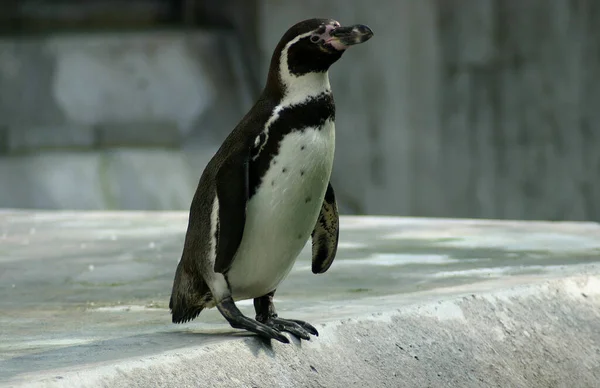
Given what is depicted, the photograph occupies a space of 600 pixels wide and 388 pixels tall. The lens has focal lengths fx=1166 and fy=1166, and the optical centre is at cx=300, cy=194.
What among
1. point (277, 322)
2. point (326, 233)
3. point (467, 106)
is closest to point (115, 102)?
point (467, 106)

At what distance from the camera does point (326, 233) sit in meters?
2.15

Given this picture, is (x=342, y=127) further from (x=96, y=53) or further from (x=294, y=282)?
(x=294, y=282)

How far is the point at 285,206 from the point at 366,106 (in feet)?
18.6

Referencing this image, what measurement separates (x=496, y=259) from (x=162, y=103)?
466cm

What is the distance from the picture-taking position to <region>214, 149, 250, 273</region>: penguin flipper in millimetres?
1878

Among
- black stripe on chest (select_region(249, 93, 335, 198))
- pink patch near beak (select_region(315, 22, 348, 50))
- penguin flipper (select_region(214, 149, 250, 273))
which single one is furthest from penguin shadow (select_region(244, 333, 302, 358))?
pink patch near beak (select_region(315, 22, 348, 50))

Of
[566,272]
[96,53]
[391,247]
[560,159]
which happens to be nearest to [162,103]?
[96,53]

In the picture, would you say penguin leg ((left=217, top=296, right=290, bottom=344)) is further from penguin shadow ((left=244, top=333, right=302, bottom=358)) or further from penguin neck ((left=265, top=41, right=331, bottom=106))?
penguin neck ((left=265, top=41, right=331, bottom=106))

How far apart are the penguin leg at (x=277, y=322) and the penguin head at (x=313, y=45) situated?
0.40 meters

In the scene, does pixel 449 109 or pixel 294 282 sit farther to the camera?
pixel 449 109

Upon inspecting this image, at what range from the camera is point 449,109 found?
7.24 m

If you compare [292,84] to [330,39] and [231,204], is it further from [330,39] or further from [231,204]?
[231,204]

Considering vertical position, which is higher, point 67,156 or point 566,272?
point 566,272

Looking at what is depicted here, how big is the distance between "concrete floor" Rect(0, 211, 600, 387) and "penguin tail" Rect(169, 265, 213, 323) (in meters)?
0.04
